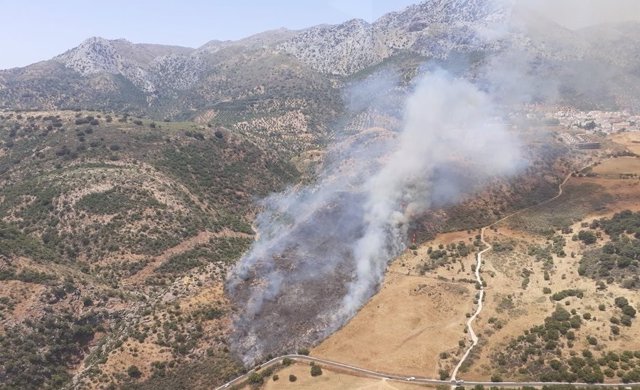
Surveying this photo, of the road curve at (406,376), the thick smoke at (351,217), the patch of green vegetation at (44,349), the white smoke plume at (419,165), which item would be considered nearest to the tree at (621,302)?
the road curve at (406,376)

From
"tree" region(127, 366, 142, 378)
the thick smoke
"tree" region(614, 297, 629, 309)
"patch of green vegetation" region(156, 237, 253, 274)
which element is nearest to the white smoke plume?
the thick smoke

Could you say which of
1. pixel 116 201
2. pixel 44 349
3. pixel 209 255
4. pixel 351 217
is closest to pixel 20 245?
pixel 116 201

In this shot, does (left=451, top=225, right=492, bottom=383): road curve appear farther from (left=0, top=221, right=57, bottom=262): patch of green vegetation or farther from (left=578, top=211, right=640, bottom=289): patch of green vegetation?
(left=0, top=221, right=57, bottom=262): patch of green vegetation

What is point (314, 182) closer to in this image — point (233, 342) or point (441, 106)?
point (441, 106)

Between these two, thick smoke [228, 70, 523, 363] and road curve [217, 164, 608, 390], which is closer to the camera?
road curve [217, 164, 608, 390]

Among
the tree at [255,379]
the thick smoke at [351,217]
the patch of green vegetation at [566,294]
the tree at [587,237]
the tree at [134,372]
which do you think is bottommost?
the patch of green vegetation at [566,294]

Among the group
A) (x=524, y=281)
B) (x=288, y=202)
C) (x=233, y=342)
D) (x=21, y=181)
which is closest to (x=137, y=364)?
(x=233, y=342)

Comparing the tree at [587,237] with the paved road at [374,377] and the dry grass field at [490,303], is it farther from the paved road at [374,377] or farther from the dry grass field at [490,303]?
Result: the paved road at [374,377]

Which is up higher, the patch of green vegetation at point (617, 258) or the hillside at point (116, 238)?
the hillside at point (116, 238)
